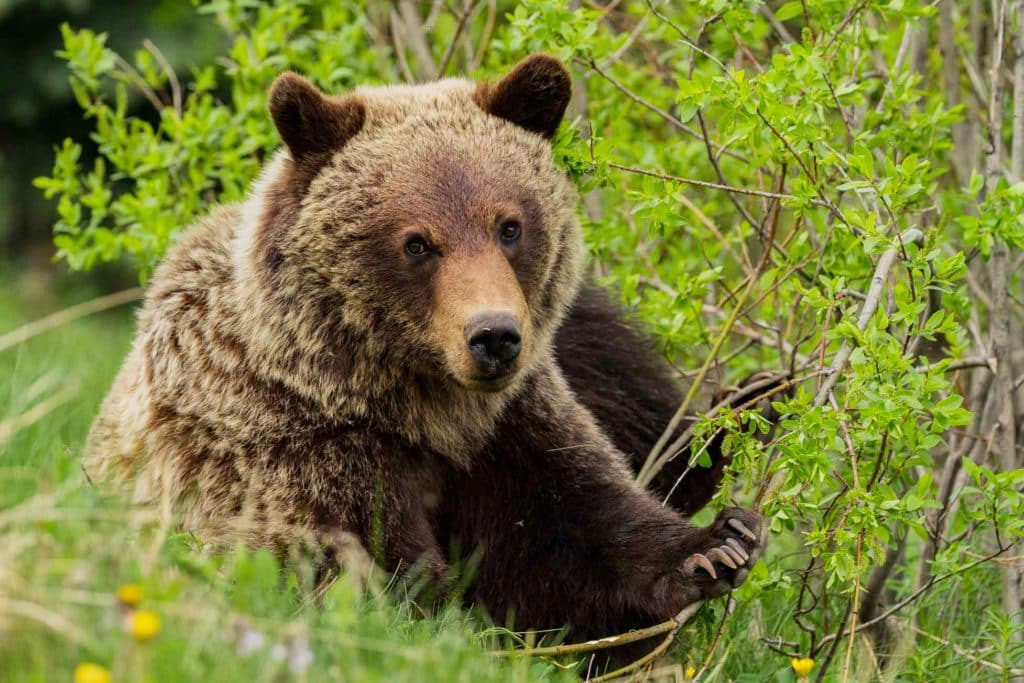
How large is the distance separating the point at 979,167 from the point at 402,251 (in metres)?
3.15

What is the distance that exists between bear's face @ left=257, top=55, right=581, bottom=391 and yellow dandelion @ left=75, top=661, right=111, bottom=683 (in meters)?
1.71

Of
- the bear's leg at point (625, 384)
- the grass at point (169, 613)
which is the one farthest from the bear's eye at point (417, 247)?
the bear's leg at point (625, 384)

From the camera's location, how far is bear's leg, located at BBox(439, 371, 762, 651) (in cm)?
451

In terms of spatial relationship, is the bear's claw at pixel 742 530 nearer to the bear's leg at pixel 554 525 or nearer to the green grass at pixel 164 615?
the bear's leg at pixel 554 525

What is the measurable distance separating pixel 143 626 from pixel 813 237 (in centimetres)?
371

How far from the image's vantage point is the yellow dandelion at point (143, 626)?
239 centimetres

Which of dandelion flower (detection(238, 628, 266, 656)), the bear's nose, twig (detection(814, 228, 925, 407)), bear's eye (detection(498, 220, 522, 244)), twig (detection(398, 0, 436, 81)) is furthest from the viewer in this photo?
twig (detection(398, 0, 436, 81))

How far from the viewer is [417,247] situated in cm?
426

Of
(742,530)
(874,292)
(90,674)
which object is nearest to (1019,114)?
(874,292)

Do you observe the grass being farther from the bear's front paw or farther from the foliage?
the foliage


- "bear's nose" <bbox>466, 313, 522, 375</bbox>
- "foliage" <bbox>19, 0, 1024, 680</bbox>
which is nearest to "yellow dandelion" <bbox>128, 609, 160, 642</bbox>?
"bear's nose" <bbox>466, 313, 522, 375</bbox>

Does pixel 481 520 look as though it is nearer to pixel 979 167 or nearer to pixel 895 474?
pixel 895 474

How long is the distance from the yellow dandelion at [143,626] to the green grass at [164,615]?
0.04 metres

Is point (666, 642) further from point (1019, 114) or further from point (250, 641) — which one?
point (1019, 114)
